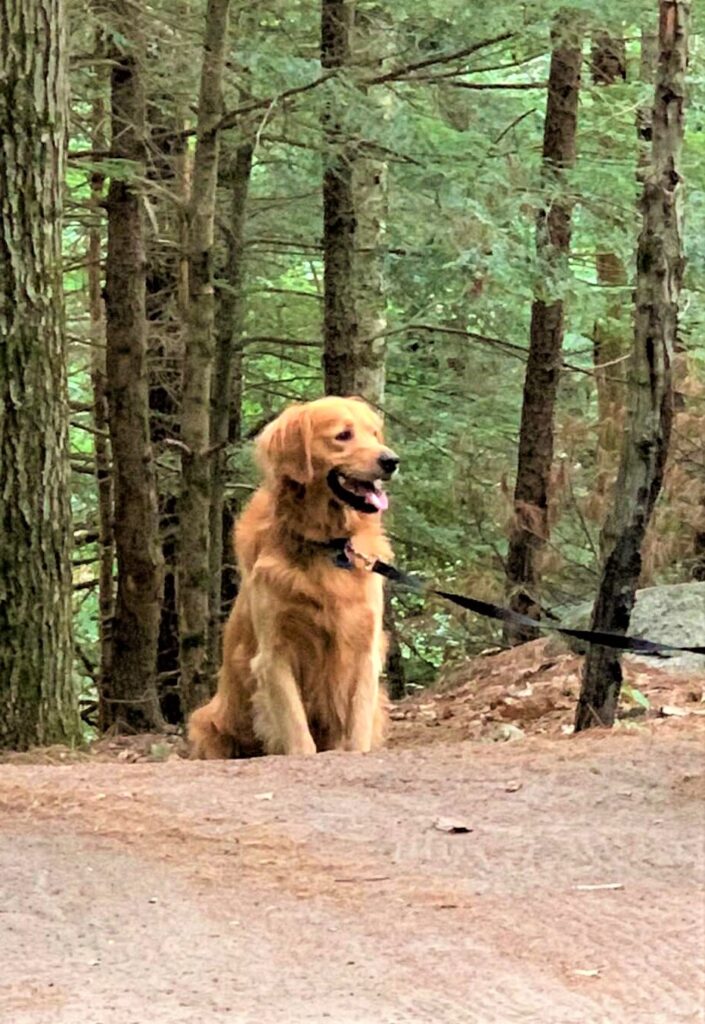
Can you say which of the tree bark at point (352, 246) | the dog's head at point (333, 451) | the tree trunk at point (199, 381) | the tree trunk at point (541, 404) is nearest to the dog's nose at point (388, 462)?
the dog's head at point (333, 451)

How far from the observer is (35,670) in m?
7.25

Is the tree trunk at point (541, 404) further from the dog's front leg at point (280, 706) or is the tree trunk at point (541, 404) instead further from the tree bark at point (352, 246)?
the dog's front leg at point (280, 706)

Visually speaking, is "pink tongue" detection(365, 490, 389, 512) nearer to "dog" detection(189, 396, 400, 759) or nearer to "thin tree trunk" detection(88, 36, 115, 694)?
"dog" detection(189, 396, 400, 759)

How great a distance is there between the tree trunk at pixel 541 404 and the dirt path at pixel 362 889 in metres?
5.82

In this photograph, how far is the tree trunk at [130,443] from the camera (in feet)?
39.0

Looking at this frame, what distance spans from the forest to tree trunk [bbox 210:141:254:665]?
0.04 m

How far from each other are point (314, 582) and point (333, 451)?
66cm

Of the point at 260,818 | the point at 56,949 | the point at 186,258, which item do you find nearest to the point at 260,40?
the point at 186,258

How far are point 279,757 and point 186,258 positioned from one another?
5.01 metres

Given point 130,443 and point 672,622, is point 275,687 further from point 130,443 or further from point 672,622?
point 130,443

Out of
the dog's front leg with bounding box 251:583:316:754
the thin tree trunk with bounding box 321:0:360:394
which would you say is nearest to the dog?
the dog's front leg with bounding box 251:583:316:754

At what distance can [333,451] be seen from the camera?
22.2ft

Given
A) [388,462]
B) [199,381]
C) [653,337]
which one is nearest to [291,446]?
[388,462]

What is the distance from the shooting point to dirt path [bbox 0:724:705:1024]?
10.5ft
